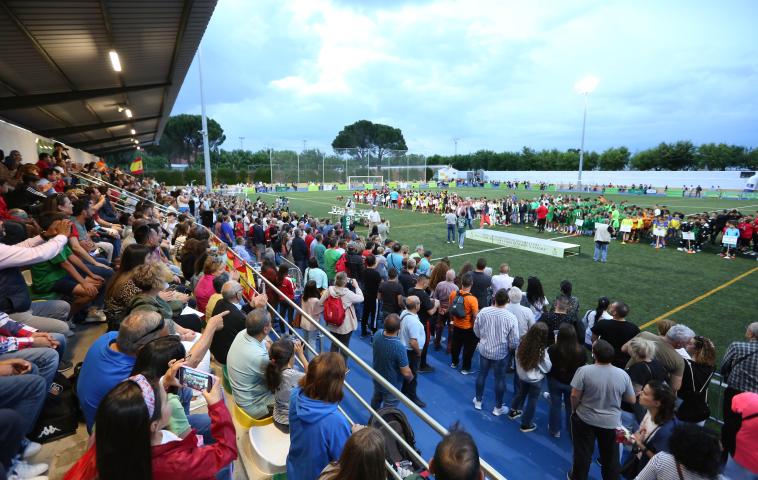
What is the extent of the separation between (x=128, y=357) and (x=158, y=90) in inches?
580

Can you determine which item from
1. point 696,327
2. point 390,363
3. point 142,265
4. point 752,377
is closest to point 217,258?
point 142,265

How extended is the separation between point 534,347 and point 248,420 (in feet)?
11.9

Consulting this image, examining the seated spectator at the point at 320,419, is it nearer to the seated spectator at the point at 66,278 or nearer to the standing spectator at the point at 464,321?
the seated spectator at the point at 66,278

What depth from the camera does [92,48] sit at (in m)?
8.84

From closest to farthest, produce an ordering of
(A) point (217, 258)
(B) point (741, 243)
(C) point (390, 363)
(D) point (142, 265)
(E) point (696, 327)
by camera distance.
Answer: (D) point (142, 265)
(C) point (390, 363)
(A) point (217, 258)
(E) point (696, 327)
(B) point (741, 243)

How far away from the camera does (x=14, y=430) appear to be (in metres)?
2.40

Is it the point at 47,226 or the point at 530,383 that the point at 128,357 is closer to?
the point at 47,226

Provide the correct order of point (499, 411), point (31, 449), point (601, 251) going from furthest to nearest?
1. point (601, 251)
2. point (499, 411)
3. point (31, 449)

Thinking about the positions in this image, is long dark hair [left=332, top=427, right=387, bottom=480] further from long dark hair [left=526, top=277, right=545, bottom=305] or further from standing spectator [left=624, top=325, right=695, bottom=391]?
A: long dark hair [left=526, top=277, right=545, bottom=305]

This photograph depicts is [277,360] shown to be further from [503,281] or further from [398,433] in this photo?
[503,281]

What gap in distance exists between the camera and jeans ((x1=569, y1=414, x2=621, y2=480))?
4.19m

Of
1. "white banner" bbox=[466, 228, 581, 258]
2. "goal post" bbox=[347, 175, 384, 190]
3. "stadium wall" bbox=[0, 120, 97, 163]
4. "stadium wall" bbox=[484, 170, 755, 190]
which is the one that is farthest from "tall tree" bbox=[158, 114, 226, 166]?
"white banner" bbox=[466, 228, 581, 258]

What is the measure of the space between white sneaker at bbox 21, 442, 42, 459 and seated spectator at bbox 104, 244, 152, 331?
3.40 feet

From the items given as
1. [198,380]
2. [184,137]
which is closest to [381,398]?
[198,380]
